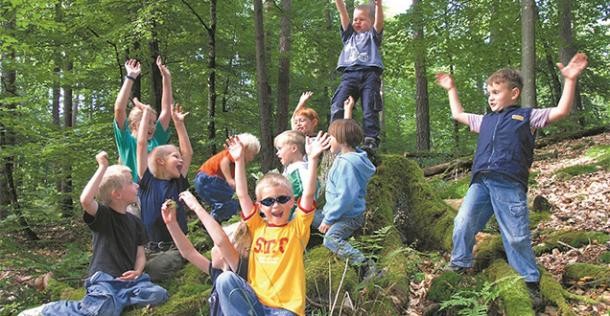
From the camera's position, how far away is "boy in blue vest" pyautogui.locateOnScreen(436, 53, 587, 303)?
383 centimetres

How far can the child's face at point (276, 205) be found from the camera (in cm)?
316

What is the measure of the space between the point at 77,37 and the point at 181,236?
9.77m

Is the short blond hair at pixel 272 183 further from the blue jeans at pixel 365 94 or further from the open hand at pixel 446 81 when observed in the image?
the blue jeans at pixel 365 94

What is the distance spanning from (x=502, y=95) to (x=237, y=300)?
276 cm

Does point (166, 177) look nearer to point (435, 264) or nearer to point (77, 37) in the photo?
point (435, 264)

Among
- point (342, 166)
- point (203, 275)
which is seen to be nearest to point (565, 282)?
point (342, 166)

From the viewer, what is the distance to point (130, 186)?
4.04 meters

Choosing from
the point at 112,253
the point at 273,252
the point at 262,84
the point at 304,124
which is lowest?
the point at 112,253

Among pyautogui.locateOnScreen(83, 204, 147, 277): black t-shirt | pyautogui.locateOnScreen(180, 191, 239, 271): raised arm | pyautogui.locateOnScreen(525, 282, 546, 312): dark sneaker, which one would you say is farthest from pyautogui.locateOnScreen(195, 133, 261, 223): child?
pyautogui.locateOnScreen(525, 282, 546, 312): dark sneaker

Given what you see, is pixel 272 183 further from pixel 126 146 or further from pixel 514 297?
pixel 126 146

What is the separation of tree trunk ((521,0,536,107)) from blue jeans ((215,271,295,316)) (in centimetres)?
814

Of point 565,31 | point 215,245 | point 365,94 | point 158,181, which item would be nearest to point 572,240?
point 365,94

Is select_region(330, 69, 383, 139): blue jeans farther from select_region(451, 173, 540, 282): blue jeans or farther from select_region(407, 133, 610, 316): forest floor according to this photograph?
select_region(451, 173, 540, 282): blue jeans

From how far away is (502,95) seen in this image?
13.3ft
